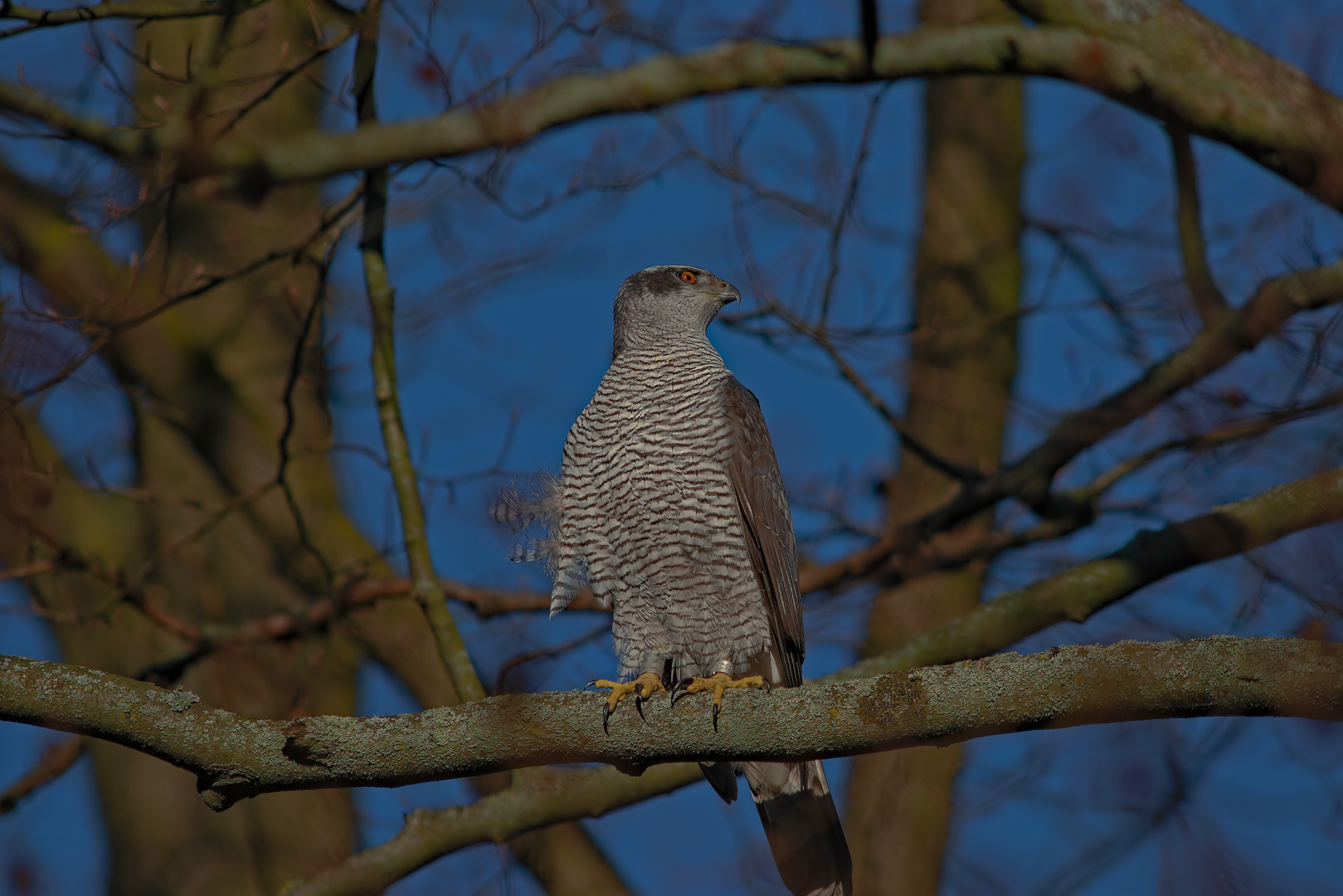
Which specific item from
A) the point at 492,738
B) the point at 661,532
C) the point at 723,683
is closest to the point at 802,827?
the point at 723,683

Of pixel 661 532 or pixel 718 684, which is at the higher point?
pixel 661 532

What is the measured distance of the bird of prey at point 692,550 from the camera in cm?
462

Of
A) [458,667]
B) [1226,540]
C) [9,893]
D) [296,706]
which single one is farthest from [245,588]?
[1226,540]

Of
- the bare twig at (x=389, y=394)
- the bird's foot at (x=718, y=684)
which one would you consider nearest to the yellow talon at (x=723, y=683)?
the bird's foot at (x=718, y=684)

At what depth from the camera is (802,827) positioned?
14.9 feet

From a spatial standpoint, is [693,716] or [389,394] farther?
[389,394]

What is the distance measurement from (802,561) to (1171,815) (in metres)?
3.18

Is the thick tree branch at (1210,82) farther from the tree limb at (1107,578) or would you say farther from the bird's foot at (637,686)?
the bird's foot at (637,686)

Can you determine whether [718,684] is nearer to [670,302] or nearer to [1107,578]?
[1107,578]

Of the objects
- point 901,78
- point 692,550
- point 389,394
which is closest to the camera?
point 692,550

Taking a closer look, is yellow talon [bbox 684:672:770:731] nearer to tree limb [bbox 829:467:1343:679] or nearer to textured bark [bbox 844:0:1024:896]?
tree limb [bbox 829:467:1343:679]

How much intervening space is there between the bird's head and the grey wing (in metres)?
0.74

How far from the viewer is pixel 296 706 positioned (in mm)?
5832

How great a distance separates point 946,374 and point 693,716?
3.33 meters
